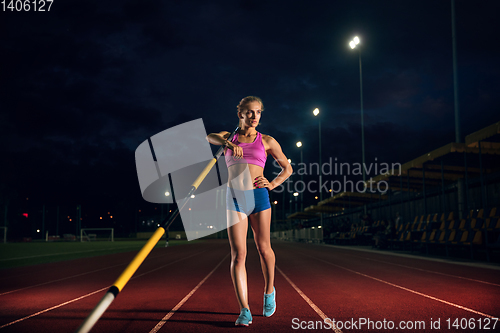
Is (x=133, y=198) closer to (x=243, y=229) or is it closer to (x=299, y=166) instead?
(x=299, y=166)

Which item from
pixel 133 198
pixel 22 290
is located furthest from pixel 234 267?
pixel 133 198

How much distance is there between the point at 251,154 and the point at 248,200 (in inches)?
18.1

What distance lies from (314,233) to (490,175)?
→ 2000 centimetres

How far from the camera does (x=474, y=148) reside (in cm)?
1264

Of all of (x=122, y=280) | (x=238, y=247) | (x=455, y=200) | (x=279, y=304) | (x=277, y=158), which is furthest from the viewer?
(x=455, y=200)

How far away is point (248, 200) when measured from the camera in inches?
153

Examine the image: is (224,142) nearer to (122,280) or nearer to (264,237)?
(264,237)

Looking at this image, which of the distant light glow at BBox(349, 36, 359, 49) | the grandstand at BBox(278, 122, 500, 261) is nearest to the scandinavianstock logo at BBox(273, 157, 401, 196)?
the grandstand at BBox(278, 122, 500, 261)

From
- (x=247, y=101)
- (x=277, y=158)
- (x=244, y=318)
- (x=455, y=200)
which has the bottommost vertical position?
(x=244, y=318)

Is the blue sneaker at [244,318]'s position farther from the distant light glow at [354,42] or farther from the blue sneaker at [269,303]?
the distant light glow at [354,42]

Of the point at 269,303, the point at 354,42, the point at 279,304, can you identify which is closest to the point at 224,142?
the point at 269,303

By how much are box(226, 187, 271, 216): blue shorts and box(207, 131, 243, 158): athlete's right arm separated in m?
0.42

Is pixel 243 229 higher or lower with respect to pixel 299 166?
lower

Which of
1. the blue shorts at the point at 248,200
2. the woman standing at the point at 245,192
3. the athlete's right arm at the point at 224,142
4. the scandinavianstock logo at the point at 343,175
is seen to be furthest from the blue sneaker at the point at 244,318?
the scandinavianstock logo at the point at 343,175
